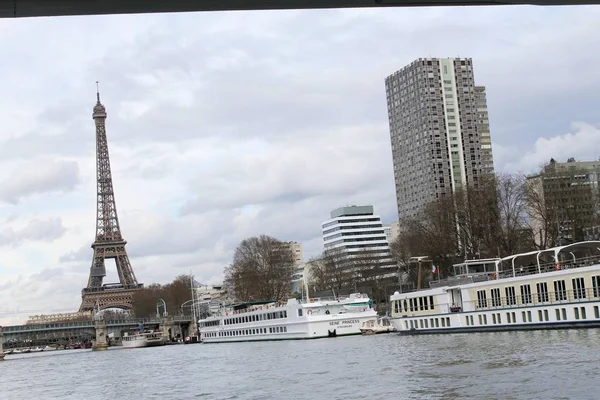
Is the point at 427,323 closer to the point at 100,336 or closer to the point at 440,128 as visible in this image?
the point at 100,336

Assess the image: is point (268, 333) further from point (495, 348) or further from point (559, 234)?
point (495, 348)

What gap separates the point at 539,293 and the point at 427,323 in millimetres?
11455

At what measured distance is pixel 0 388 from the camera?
4928cm

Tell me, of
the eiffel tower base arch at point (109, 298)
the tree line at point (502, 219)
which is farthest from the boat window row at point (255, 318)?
the eiffel tower base arch at point (109, 298)

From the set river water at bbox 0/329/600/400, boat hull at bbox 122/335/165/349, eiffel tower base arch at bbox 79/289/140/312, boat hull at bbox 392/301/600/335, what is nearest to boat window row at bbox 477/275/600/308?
boat hull at bbox 392/301/600/335

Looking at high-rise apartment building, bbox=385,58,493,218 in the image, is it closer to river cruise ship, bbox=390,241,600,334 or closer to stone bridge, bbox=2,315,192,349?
stone bridge, bbox=2,315,192,349

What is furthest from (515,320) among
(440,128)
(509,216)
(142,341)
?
(440,128)

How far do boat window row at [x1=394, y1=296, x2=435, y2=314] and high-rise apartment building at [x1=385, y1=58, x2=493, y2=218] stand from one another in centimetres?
10183

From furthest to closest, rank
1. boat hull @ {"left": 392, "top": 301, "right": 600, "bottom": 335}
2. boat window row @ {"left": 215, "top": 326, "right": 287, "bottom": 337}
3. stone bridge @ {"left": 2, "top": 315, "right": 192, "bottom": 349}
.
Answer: stone bridge @ {"left": 2, "top": 315, "right": 192, "bottom": 349} → boat window row @ {"left": 215, "top": 326, "right": 287, "bottom": 337} → boat hull @ {"left": 392, "top": 301, "right": 600, "bottom": 335}

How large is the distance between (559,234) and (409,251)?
27.6m

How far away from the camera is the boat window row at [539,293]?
46625 mm

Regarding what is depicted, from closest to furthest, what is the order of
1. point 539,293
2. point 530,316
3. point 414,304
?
point 530,316 < point 539,293 < point 414,304

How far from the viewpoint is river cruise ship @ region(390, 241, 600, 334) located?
154 ft

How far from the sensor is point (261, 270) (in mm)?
123312
